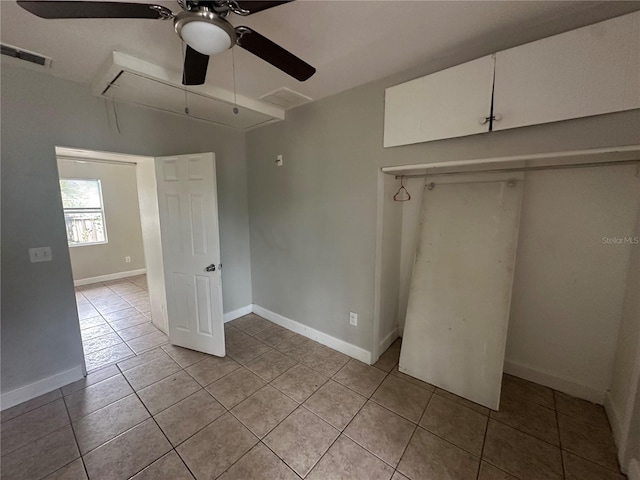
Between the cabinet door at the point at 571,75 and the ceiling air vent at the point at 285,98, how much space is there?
5.17ft

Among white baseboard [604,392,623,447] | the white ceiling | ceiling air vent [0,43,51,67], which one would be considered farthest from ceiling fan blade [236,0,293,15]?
white baseboard [604,392,623,447]

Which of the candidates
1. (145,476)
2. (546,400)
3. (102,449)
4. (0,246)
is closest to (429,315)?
(546,400)

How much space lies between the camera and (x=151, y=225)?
9.50 ft

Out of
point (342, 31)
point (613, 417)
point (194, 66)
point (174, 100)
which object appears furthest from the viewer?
point (174, 100)

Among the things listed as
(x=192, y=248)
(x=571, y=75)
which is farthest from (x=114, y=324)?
(x=571, y=75)

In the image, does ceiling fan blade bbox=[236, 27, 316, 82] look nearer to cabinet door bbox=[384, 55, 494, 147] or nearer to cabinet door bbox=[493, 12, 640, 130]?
cabinet door bbox=[384, 55, 494, 147]

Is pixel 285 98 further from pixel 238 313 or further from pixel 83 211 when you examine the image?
pixel 83 211

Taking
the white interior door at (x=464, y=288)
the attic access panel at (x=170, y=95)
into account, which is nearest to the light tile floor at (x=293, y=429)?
the white interior door at (x=464, y=288)

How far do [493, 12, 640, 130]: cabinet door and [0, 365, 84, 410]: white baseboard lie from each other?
3.81 m

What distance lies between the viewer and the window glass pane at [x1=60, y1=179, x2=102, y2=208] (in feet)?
15.2

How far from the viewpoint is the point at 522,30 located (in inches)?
59.1

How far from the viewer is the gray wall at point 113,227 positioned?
189 inches

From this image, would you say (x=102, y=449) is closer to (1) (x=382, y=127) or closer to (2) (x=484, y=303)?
(2) (x=484, y=303)

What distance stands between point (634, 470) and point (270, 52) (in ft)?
9.61
